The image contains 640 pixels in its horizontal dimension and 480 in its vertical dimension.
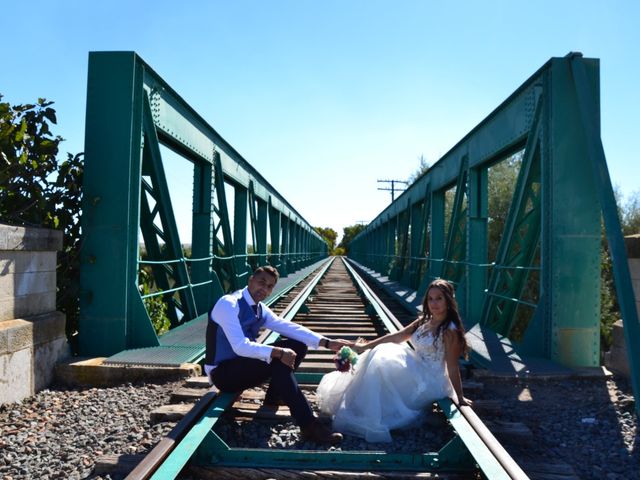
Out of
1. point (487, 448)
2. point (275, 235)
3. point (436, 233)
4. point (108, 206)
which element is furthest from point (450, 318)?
point (275, 235)

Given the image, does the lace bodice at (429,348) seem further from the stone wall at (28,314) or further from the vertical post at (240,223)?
the vertical post at (240,223)

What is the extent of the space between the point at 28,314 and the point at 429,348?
10.9ft

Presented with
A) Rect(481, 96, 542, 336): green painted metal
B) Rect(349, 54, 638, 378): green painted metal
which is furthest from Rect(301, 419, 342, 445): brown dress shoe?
Rect(481, 96, 542, 336): green painted metal

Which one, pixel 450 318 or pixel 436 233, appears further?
pixel 436 233

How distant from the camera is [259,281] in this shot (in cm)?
369

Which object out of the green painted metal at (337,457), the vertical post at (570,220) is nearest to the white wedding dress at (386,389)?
the green painted metal at (337,457)

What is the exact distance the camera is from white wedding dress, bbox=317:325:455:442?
3.42 metres

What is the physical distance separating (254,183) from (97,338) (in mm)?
7670

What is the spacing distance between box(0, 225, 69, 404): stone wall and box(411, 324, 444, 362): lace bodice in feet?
10.1

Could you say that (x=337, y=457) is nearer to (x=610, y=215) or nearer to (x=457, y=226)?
(x=610, y=215)

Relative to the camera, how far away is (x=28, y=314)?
450cm

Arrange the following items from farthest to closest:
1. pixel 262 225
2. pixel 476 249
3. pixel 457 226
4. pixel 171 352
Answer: pixel 262 225, pixel 457 226, pixel 476 249, pixel 171 352

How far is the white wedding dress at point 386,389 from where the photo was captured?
11.2 ft

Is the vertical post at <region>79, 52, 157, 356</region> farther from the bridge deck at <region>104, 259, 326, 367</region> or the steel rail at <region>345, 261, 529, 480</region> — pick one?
the steel rail at <region>345, 261, 529, 480</region>
